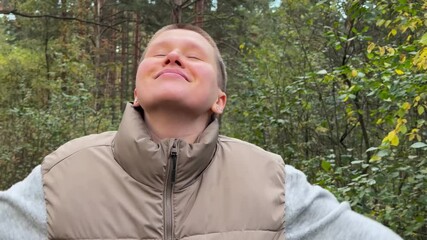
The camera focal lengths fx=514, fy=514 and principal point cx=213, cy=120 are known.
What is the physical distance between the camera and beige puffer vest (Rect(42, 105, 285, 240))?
59.4 inches

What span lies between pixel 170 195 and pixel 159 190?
4 centimetres

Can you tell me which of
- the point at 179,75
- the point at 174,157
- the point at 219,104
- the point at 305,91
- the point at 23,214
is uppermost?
the point at 179,75

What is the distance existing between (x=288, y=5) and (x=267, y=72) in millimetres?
1196

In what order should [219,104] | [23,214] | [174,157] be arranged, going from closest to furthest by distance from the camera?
[23,214], [174,157], [219,104]

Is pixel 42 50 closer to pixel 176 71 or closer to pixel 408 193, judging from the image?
pixel 408 193

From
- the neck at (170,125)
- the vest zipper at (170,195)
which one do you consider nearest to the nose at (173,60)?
the neck at (170,125)

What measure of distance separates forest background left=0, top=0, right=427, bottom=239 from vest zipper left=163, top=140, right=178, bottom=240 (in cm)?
204

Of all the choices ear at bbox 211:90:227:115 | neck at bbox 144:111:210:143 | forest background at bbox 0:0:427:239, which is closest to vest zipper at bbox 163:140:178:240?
neck at bbox 144:111:210:143

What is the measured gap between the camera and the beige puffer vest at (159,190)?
1510 millimetres

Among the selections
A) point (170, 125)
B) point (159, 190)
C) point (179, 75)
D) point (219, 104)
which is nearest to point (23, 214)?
point (159, 190)

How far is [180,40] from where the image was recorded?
189 centimetres

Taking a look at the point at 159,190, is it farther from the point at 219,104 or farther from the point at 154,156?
the point at 219,104

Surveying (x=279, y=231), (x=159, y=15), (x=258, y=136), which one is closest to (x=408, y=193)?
(x=279, y=231)

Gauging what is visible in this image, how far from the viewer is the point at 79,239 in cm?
147
